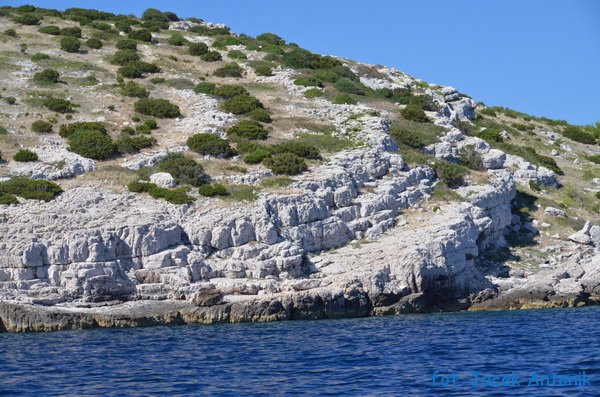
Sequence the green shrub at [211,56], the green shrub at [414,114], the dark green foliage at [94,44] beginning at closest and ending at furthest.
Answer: the green shrub at [414,114] → the dark green foliage at [94,44] → the green shrub at [211,56]

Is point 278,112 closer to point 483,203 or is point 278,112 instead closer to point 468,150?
point 468,150

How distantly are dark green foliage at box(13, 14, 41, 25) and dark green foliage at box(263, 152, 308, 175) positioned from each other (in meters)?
39.5

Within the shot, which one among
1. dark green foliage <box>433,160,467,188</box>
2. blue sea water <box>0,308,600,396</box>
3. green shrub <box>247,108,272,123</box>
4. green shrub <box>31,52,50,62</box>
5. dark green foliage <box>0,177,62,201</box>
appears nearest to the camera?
blue sea water <box>0,308,600,396</box>

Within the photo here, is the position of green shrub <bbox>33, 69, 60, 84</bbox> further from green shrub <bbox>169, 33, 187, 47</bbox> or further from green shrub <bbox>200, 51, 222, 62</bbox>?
green shrub <bbox>169, 33, 187, 47</bbox>

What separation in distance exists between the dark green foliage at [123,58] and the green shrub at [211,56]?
6.06 meters

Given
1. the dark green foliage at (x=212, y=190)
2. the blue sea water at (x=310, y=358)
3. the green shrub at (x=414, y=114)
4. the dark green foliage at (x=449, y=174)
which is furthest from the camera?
the green shrub at (x=414, y=114)

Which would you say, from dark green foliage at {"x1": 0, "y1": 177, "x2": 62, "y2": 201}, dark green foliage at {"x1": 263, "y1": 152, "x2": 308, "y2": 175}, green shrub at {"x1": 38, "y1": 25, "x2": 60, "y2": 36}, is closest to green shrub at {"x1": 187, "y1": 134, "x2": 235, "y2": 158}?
dark green foliage at {"x1": 263, "y1": 152, "x2": 308, "y2": 175}

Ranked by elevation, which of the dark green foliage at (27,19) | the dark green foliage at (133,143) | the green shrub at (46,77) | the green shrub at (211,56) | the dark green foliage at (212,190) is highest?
the dark green foliage at (27,19)

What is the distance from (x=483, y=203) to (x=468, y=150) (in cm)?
931

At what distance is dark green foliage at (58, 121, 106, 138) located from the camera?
49.2 metres

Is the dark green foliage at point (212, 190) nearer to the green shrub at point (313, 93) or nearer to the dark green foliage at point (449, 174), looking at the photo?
the dark green foliage at point (449, 174)

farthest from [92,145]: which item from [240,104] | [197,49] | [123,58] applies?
[197,49]

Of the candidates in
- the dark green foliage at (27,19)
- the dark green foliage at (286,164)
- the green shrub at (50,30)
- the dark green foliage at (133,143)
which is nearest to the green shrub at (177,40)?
the green shrub at (50,30)

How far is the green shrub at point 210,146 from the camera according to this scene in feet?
159
